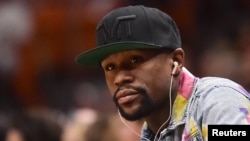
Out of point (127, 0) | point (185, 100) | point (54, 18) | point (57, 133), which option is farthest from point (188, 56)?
point (185, 100)

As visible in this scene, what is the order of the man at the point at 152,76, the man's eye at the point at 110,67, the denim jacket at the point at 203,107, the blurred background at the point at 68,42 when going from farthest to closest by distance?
the blurred background at the point at 68,42 < the man's eye at the point at 110,67 < the man at the point at 152,76 < the denim jacket at the point at 203,107

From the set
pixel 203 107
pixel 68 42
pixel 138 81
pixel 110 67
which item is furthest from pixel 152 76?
pixel 68 42

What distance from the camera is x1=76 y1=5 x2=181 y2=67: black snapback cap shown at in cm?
→ 315

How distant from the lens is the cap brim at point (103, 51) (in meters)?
3.14

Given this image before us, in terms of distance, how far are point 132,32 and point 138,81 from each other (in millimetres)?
197

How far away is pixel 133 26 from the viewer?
3.17 metres

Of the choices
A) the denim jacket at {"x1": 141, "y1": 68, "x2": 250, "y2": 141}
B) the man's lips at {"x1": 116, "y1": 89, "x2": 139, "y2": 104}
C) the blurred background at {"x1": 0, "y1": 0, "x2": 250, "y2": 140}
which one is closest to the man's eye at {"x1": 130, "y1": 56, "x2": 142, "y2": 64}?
the man's lips at {"x1": 116, "y1": 89, "x2": 139, "y2": 104}

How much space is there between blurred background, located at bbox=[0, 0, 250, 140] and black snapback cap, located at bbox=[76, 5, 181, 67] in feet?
14.0

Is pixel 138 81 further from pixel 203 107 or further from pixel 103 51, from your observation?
pixel 203 107

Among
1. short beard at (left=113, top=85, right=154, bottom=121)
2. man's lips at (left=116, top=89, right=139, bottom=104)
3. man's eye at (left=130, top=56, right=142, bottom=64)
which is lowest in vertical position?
short beard at (left=113, top=85, right=154, bottom=121)

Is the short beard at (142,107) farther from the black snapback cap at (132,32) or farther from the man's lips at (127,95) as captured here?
the black snapback cap at (132,32)

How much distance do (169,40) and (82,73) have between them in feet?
16.5

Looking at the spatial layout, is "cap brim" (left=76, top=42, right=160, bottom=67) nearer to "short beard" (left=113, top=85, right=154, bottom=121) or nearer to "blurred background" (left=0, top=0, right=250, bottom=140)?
"short beard" (left=113, top=85, right=154, bottom=121)

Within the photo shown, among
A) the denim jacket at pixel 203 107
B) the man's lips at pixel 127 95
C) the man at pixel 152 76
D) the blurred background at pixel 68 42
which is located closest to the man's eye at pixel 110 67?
the man at pixel 152 76
